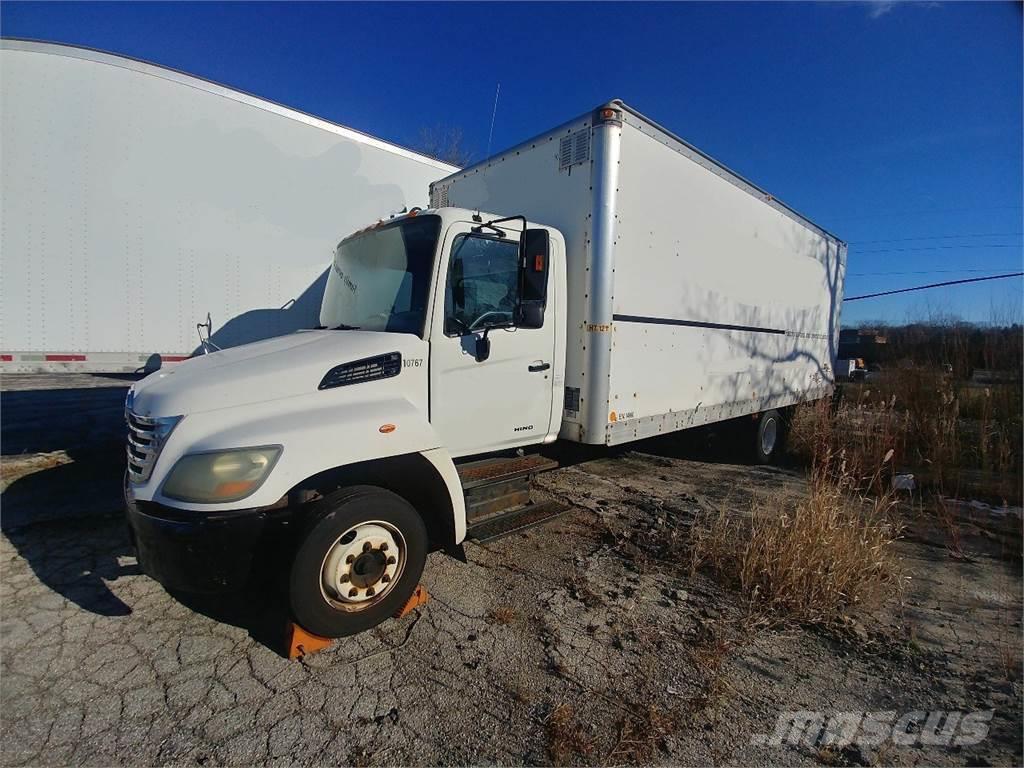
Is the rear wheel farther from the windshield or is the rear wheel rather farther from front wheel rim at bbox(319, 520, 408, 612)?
front wheel rim at bbox(319, 520, 408, 612)

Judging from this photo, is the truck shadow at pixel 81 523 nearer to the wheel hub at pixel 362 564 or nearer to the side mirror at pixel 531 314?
the wheel hub at pixel 362 564

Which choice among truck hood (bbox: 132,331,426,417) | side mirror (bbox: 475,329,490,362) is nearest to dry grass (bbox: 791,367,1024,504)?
side mirror (bbox: 475,329,490,362)

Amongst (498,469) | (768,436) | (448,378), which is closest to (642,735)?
(498,469)

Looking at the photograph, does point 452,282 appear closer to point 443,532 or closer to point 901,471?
point 443,532

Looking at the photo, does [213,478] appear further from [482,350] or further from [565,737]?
[565,737]

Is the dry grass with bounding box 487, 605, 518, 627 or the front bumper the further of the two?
the dry grass with bounding box 487, 605, 518, 627

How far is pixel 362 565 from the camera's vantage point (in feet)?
9.01

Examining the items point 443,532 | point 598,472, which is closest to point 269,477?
point 443,532

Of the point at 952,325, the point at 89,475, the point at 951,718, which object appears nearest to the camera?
the point at 951,718

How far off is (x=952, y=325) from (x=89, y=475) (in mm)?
12104

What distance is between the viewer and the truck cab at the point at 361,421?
7.95 feet

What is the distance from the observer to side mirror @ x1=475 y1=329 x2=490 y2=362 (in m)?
3.31

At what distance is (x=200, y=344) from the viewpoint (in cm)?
491

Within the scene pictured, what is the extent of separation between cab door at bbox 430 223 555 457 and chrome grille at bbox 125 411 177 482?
1439 mm
